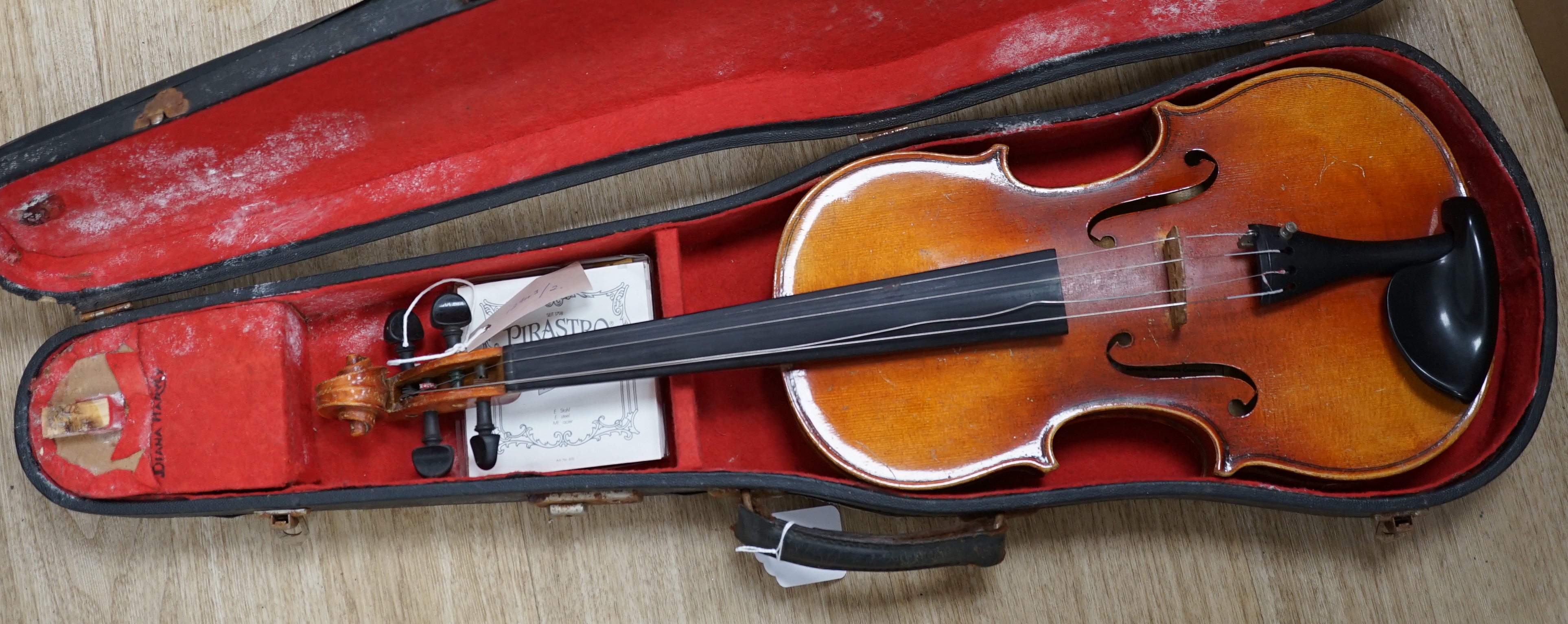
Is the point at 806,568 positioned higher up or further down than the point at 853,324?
further down

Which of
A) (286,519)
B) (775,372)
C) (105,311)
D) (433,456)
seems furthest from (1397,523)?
(105,311)

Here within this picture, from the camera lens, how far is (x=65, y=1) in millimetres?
1999

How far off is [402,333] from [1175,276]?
1.27m

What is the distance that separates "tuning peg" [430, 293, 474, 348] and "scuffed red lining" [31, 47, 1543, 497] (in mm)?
83

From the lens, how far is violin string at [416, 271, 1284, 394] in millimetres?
1447

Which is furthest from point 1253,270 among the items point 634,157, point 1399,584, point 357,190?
point 357,190

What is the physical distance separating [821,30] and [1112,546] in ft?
3.69

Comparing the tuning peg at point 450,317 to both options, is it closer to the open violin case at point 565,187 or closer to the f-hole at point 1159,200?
the open violin case at point 565,187

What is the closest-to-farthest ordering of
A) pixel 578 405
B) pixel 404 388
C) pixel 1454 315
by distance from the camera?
pixel 1454 315
pixel 404 388
pixel 578 405

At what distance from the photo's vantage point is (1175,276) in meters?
1.46

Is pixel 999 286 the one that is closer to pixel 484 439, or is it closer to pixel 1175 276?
pixel 1175 276

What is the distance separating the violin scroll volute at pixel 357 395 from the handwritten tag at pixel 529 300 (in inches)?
5.7

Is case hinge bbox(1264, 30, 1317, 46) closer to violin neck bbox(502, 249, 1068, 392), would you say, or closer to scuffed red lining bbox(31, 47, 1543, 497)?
scuffed red lining bbox(31, 47, 1543, 497)

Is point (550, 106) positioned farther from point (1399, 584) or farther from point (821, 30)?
point (1399, 584)
